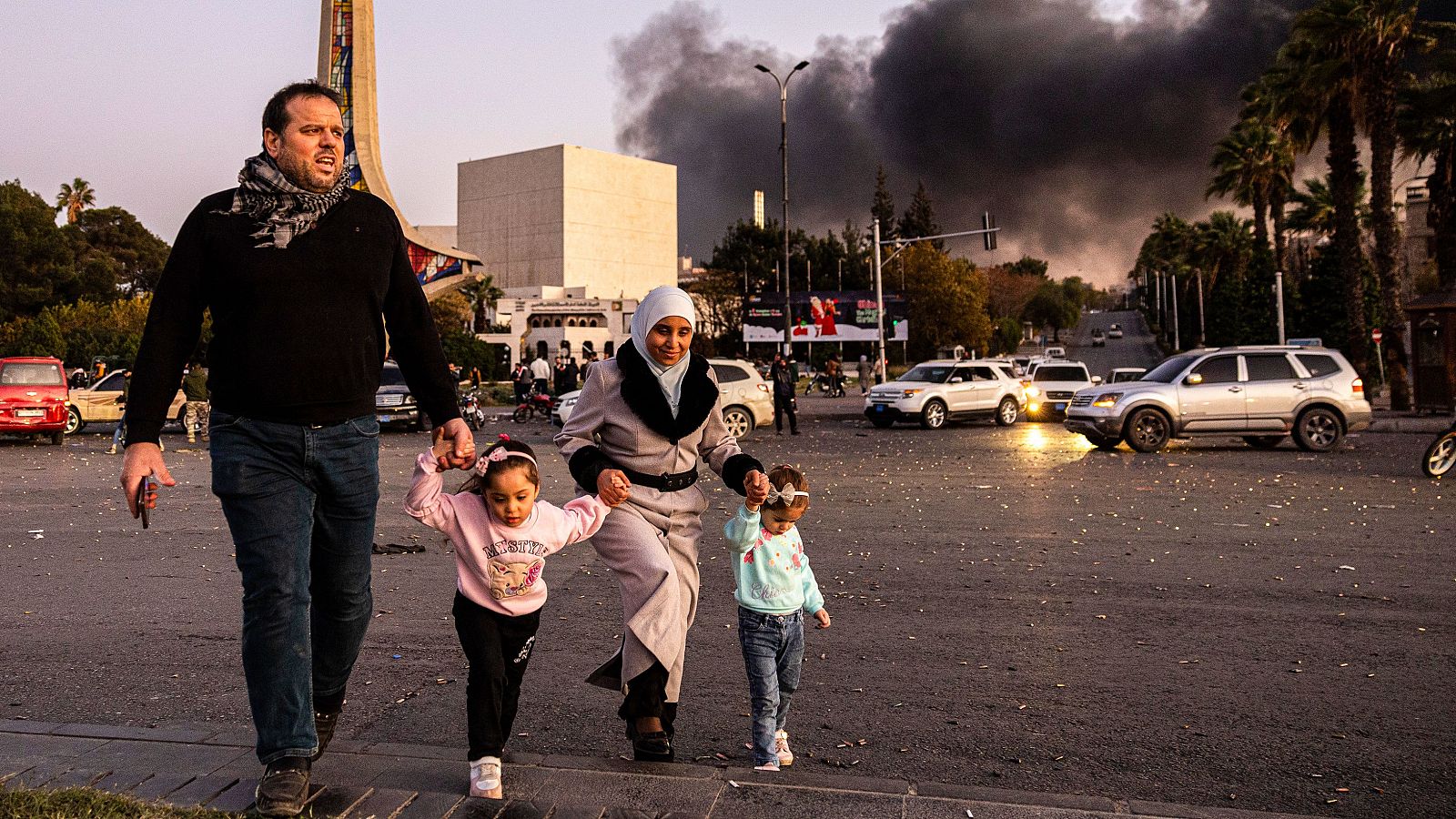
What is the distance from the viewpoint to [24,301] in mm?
70625

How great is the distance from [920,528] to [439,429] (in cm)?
753

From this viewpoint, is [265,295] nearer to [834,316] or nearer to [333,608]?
[333,608]

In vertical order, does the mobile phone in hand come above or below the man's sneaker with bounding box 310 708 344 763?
above

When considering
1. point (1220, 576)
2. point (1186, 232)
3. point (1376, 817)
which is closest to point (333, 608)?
point (1376, 817)

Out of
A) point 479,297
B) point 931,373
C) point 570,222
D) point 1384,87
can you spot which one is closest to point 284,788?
point 931,373

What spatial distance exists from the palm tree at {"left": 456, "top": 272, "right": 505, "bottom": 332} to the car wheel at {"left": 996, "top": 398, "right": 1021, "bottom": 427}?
91115 mm

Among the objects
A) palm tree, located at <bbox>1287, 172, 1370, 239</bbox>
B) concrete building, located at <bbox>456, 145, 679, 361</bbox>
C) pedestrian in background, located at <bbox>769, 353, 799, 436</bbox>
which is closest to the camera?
pedestrian in background, located at <bbox>769, 353, 799, 436</bbox>

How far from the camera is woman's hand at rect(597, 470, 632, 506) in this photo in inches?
155

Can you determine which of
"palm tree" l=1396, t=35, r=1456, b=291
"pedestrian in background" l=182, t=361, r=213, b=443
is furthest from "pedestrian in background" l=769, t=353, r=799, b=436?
"palm tree" l=1396, t=35, r=1456, b=291

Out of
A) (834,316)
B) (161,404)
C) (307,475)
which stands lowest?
(307,475)

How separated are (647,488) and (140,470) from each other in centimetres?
163

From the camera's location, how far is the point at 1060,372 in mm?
33281

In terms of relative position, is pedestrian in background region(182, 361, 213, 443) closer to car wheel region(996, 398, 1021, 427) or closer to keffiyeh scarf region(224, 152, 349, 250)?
car wheel region(996, 398, 1021, 427)

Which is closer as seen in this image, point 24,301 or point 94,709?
point 94,709
